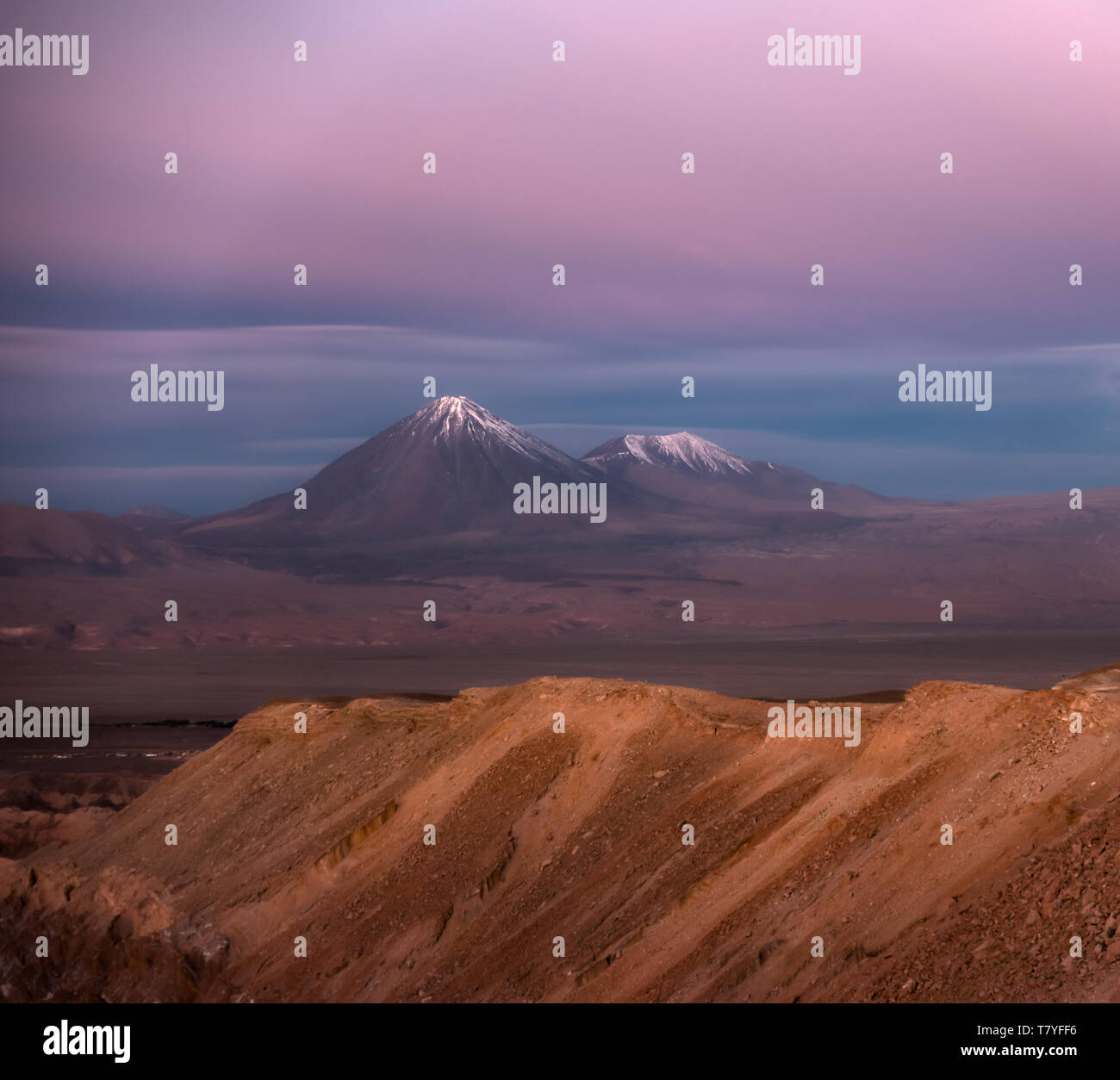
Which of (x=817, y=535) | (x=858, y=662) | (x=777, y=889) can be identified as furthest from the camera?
(x=817, y=535)

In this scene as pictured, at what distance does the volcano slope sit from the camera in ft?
47.7

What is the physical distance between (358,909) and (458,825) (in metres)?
1.99

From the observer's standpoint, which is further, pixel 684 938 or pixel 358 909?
pixel 358 909

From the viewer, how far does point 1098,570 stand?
152m

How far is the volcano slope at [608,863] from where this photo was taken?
14.5 meters

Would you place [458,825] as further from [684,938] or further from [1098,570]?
[1098,570]
